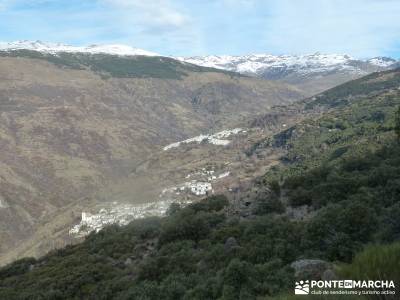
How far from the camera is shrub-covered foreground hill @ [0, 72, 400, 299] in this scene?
13.7 m

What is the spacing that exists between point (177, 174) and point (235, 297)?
599 feet

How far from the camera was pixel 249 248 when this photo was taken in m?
20.7

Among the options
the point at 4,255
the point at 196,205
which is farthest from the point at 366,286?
the point at 4,255

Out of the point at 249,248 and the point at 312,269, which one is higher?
the point at 312,269

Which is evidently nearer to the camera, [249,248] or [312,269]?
[312,269]
